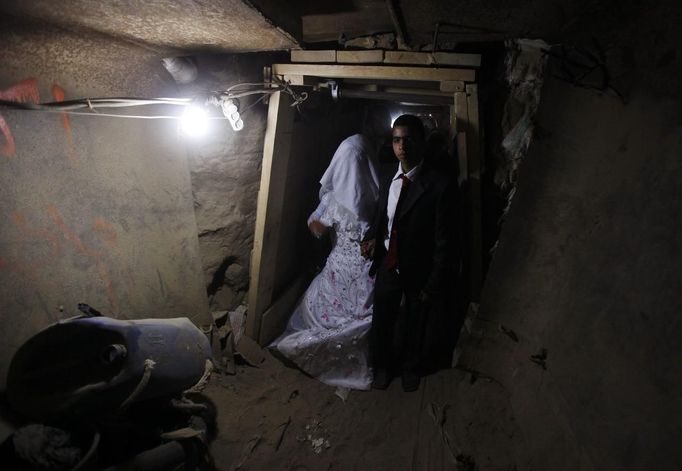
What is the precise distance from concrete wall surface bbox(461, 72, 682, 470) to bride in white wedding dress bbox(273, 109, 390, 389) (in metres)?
1.43

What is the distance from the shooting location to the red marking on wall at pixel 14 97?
2051 mm

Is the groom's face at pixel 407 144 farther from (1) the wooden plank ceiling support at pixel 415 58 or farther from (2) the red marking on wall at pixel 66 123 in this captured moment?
(2) the red marking on wall at pixel 66 123

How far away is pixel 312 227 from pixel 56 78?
259cm

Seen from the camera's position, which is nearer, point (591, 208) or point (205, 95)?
point (591, 208)

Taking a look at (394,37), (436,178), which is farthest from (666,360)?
(394,37)

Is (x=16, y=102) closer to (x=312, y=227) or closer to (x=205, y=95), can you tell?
(x=205, y=95)

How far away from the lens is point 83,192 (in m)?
2.55

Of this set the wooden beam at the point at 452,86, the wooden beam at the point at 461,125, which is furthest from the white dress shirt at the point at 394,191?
the wooden beam at the point at 452,86

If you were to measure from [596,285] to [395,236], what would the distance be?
1761 millimetres

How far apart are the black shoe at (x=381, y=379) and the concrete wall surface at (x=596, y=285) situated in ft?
3.89

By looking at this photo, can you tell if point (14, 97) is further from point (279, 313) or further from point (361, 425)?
point (361, 425)

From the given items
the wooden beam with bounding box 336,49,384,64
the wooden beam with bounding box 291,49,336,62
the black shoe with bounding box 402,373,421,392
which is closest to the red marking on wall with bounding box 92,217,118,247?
the wooden beam with bounding box 291,49,336,62

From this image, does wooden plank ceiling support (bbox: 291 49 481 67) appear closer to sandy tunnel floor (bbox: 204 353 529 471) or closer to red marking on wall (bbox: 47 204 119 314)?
red marking on wall (bbox: 47 204 119 314)

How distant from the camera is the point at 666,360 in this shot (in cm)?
148
